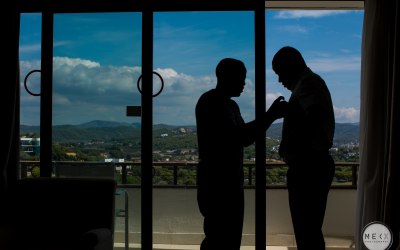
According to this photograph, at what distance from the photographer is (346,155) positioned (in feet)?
13.1

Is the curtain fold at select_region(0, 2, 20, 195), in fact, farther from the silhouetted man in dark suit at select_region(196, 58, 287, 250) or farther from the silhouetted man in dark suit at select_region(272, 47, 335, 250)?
the silhouetted man in dark suit at select_region(272, 47, 335, 250)

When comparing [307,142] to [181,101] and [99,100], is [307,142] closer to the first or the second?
[181,101]

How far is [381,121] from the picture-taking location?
111 inches

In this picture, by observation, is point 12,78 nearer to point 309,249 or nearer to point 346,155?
point 309,249

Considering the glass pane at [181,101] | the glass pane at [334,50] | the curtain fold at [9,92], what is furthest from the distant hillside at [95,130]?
the glass pane at [334,50]

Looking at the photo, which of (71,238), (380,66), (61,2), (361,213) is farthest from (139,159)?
(380,66)

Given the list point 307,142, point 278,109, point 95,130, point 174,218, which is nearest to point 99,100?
point 95,130

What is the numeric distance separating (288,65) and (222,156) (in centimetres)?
67

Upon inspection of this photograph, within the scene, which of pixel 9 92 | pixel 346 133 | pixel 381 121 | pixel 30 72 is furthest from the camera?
pixel 346 133

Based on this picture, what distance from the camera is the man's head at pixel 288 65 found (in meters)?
2.31

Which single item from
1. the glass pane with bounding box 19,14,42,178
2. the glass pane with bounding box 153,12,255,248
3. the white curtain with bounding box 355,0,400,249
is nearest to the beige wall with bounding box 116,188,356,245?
the glass pane with bounding box 153,12,255,248

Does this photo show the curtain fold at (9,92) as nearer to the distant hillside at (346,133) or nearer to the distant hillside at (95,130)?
the distant hillside at (95,130)

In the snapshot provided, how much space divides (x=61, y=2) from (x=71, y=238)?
180 centimetres

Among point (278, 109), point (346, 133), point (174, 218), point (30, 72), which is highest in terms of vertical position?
point (30, 72)
